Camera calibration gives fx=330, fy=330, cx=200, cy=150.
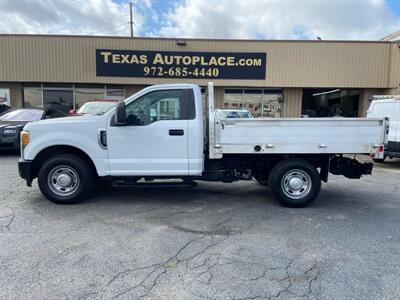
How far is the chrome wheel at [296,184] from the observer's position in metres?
5.71

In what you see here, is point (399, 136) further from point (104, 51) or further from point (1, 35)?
point (1, 35)

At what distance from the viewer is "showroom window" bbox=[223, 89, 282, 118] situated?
1834cm

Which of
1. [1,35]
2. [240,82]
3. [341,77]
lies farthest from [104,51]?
[341,77]

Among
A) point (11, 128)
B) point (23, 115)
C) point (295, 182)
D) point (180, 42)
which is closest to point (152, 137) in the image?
point (295, 182)

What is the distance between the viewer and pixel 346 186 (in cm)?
756

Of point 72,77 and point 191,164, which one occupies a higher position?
point 72,77

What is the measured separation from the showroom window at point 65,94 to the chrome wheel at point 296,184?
14090mm

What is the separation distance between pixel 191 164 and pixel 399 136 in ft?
24.2

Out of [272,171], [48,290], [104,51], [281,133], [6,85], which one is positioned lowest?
[48,290]

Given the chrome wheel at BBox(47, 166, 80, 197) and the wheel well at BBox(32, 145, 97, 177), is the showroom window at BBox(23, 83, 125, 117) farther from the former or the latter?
the chrome wheel at BBox(47, 166, 80, 197)

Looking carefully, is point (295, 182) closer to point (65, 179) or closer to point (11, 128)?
point (65, 179)

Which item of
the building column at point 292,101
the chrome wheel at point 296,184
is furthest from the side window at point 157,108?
the building column at point 292,101

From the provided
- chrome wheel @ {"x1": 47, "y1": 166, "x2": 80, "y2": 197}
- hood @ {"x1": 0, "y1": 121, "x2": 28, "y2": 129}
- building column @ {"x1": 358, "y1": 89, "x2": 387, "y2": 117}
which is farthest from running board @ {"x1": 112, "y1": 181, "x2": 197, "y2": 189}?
building column @ {"x1": 358, "y1": 89, "x2": 387, "y2": 117}

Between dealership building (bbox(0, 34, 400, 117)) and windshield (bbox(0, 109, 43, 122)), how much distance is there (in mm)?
5988
